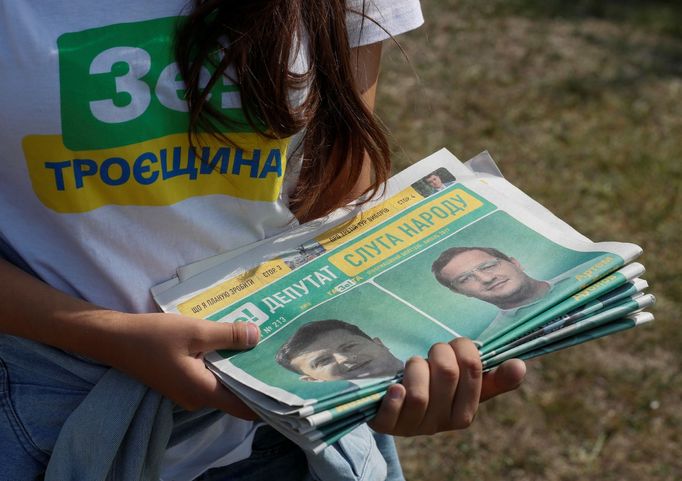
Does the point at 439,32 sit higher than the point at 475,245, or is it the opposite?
the point at 475,245

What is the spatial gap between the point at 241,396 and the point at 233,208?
8.7 inches

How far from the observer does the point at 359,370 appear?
0.97 meters

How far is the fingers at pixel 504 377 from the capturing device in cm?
100

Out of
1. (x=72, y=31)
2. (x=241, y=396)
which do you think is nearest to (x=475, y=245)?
(x=241, y=396)

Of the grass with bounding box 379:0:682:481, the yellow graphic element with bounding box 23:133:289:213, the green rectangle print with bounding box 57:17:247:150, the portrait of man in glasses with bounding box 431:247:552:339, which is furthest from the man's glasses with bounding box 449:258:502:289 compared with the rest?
the grass with bounding box 379:0:682:481

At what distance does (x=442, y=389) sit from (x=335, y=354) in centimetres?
12

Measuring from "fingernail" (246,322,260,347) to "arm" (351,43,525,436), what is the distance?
158 mm

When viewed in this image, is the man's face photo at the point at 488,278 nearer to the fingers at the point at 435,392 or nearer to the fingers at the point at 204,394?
the fingers at the point at 435,392

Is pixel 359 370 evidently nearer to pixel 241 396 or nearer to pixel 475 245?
pixel 241 396

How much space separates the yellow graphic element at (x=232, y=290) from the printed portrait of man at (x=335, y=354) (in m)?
0.09

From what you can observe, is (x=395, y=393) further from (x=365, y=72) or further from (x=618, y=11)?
(x=618, y=11)

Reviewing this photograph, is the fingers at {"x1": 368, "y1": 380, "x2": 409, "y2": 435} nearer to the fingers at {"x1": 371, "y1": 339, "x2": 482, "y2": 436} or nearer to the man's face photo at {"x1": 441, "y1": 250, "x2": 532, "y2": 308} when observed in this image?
the fingers at {"x1": 371, "y1": 339, "x2": 482, "y2": 436}

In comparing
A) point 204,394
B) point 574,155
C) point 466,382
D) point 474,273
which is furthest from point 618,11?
point 204,394

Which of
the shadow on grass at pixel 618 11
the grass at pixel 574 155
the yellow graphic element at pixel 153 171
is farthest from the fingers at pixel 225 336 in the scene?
the shadow on grass at pixel 618 11
